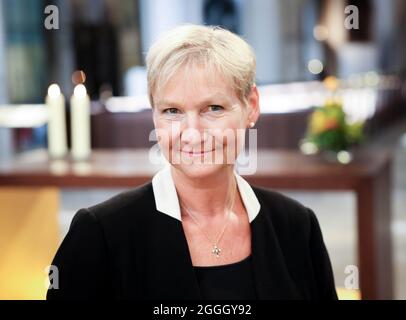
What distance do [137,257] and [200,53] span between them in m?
0.21

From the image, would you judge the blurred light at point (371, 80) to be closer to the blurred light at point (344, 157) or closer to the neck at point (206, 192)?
the blurred light at point (344, 157)

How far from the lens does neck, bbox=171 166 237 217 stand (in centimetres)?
83

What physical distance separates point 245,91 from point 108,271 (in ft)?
0.73

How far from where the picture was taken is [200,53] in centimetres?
75

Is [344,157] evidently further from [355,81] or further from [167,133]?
[355,81]

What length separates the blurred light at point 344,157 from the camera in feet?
7.45

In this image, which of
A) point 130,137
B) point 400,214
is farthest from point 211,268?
point 400,214

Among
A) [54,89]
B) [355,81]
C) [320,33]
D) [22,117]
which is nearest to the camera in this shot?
[54,89]

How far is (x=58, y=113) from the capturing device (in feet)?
7.54

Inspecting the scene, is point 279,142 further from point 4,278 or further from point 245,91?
point 245,91

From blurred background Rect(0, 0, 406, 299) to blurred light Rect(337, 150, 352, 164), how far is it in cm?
12

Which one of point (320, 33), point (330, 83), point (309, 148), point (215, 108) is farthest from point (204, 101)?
point (320, 33)

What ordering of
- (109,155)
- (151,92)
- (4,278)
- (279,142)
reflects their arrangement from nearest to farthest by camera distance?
1. (151,92)
2. (4,278)
3. (109,155)
4. (279,142)

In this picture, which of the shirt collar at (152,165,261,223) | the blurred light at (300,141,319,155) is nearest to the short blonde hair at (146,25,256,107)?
the shirt collar at (152,165,261,223)
